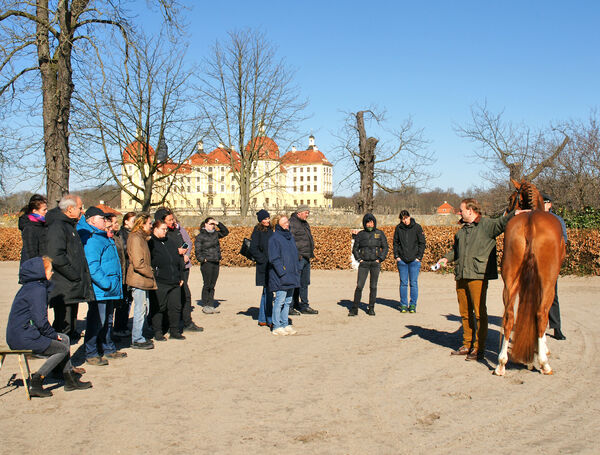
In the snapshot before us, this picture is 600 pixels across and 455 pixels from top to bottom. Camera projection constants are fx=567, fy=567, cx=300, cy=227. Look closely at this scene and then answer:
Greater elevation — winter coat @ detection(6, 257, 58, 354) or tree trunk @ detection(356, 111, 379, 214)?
tree trunk @ detection(356, 111, 379, 214)

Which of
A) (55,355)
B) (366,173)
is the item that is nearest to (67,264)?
(55,355)

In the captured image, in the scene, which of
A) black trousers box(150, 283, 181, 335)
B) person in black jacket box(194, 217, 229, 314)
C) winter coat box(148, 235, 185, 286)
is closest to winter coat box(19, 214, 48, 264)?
winter coat box(148, 235, 185, 286)

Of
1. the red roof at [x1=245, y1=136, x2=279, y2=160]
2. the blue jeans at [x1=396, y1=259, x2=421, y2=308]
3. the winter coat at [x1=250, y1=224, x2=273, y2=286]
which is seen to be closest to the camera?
the winter coat at [x1=250, y1=224, x2=273, y2=286]

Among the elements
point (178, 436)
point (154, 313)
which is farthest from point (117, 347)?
point (178, 436)

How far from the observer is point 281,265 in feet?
29.2

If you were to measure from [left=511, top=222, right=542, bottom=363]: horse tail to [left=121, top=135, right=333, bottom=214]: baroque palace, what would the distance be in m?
22.2

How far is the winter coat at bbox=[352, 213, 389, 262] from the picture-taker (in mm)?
10828

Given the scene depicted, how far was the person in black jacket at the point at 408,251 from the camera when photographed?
1095 cm

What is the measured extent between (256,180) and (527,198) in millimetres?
30140

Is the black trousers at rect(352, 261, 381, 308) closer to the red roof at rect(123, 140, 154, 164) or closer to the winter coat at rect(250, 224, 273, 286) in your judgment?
the winter coat at rect(250, 224, 273, 286)

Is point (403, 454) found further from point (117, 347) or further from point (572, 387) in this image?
point (117, 347)

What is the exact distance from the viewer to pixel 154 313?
28.7 ft

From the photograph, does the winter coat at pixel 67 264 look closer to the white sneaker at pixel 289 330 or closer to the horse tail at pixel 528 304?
the white sneaker at pixel 289 330

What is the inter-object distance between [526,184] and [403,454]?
4.04 meters
